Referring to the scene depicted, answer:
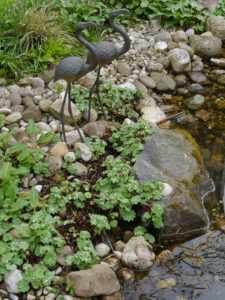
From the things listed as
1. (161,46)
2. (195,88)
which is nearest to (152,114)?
(195,88)

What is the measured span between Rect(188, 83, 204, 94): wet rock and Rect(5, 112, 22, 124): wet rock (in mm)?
3029

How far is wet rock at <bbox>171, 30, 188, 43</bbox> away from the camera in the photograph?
6.99 m

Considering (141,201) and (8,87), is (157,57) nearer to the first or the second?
(8,87)

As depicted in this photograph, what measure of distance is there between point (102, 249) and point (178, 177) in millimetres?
1206

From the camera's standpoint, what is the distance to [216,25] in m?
7.28

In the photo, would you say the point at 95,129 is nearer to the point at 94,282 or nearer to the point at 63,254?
the point at 63,254

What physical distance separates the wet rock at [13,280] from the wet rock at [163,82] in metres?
3.93

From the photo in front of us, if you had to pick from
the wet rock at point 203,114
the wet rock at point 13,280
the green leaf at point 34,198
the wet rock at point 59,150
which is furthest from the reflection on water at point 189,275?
the wet rock at point 203,114

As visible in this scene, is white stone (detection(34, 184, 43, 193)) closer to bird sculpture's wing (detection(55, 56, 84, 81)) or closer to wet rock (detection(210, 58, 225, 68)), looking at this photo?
bird sculpture's wing (detection(55, 56, 84, 81))

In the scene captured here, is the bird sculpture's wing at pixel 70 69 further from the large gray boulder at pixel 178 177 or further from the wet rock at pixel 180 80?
the wet rock at pixel 180 80

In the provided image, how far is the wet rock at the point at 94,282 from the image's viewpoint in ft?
10.00

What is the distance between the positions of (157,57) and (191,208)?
3.63m

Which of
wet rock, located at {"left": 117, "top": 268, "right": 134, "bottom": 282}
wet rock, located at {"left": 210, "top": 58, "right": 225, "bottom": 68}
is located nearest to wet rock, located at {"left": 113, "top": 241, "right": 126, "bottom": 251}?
wet rock, located at {"left": 117, "top": 268, "right": 134, "bottom": 282}

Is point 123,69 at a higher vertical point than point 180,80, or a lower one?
higher
